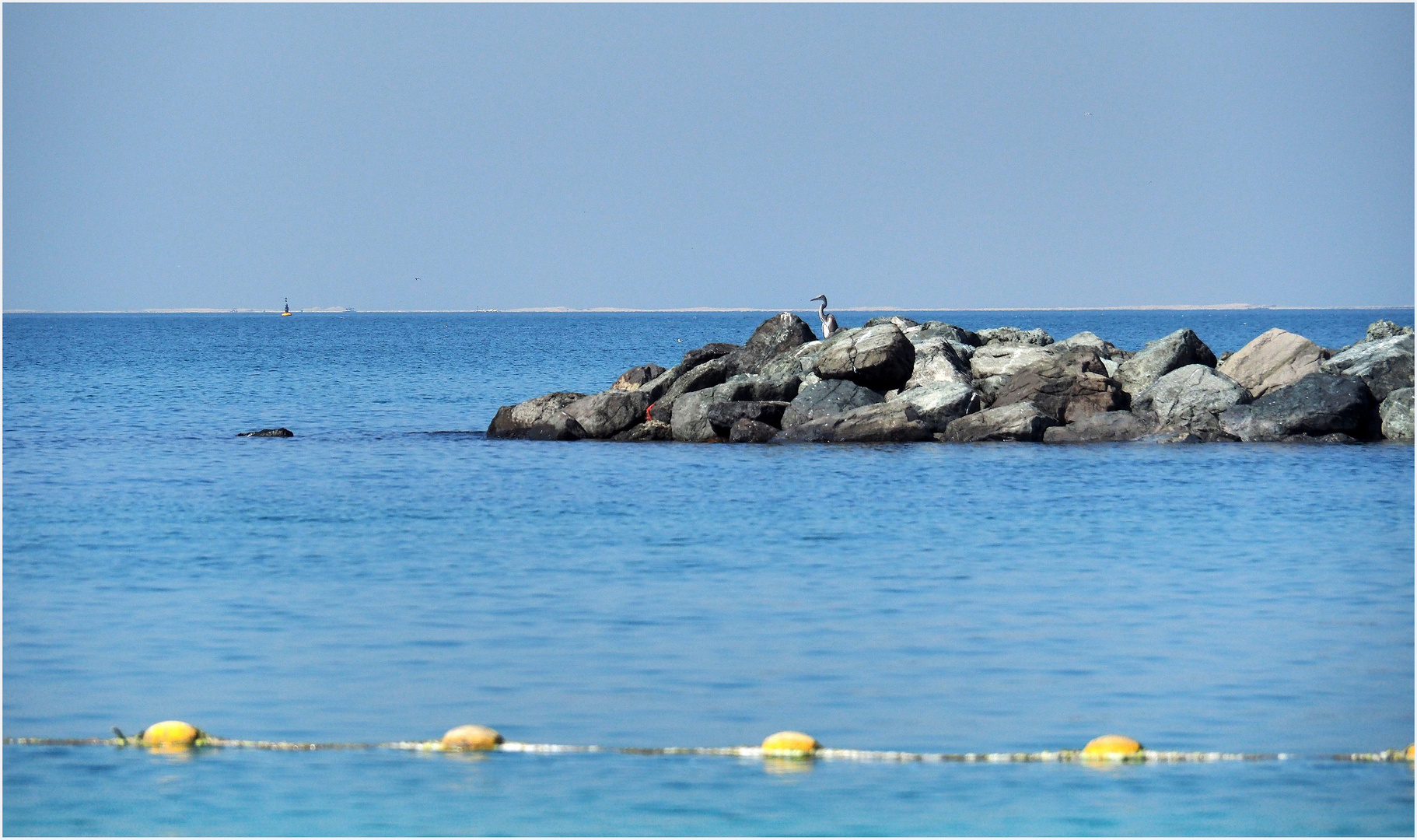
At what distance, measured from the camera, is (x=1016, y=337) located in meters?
35.4

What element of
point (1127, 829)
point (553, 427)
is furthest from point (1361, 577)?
point (553, 427)

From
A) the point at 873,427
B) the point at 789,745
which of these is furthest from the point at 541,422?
the point at 789,745

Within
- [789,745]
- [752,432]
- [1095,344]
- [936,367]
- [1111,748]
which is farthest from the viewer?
[1095,344]

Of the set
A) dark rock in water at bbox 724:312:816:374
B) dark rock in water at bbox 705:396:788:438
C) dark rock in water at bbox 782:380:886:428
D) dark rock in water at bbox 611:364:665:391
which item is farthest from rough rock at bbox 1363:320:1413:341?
dark rock in water at bbox 611:364:665:391

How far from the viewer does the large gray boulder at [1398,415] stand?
27.2m

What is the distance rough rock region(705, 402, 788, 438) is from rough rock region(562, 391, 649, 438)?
1740mm

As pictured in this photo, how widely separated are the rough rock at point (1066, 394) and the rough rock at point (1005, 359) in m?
0.43

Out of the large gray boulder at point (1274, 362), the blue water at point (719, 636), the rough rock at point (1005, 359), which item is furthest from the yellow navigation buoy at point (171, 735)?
the large gray boulder at point (1274, 362)

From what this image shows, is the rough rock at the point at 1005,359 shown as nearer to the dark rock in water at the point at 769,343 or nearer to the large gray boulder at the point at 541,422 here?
the dark rock in water at the point at 769,343

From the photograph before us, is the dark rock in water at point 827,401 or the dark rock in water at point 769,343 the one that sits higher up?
the dark rock in water at point 769,343

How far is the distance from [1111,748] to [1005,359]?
71.4 ft

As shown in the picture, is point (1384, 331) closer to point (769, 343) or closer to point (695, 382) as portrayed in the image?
point (769, 343)

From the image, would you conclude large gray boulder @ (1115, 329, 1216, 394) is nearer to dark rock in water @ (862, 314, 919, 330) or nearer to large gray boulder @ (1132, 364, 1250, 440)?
large gray boulder @ (1132, 364, 1250, 440)

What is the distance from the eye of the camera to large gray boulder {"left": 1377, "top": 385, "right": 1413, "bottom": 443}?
27.2 metres
